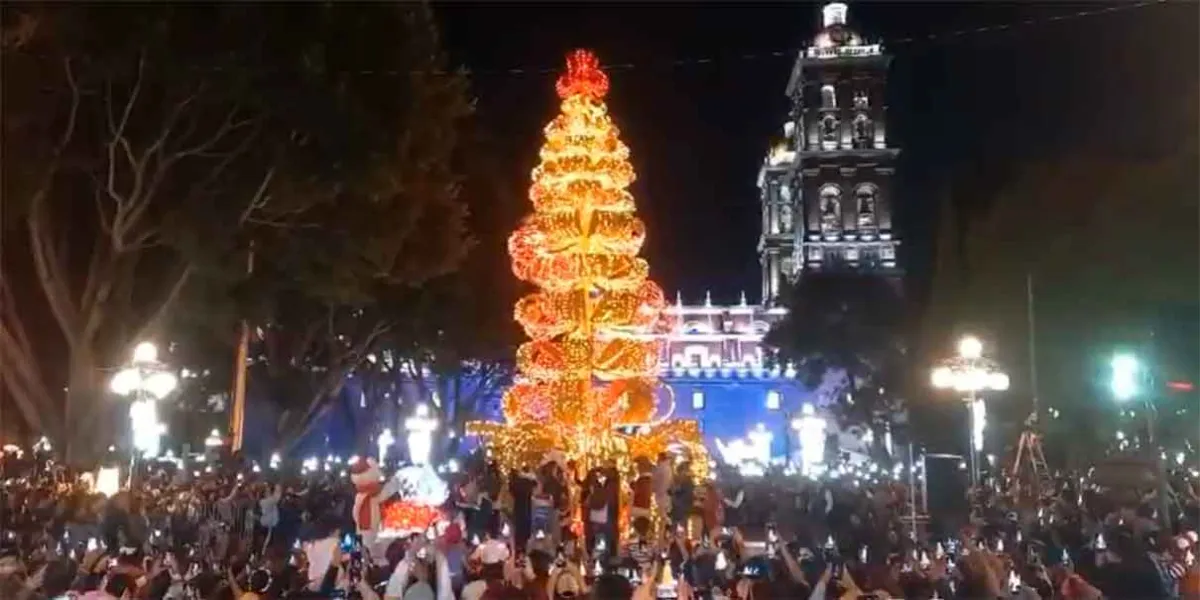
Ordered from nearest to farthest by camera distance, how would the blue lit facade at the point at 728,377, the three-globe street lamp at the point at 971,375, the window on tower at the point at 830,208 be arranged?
1. the three-globe street lamp at the point at 971,375
2. the window on tower at the point at 830,208
3. the blue lit facade at the point at 728,377

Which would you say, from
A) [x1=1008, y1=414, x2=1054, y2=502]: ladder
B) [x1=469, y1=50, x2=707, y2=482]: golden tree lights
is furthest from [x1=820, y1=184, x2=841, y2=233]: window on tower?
[x1=469, y1=50, x2=707, y2=482]: golden tree lights

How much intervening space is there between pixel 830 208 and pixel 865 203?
2120mm

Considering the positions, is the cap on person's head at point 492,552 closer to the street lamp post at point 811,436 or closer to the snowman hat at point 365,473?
the snowman hat at point 365,473

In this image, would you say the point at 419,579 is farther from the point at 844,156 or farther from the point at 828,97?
the point at 828,97

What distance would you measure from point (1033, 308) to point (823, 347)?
18262 mm

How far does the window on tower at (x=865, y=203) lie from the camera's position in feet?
225

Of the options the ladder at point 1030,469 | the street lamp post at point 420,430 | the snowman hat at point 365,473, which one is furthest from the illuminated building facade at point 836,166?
the snowman hat at point 365,473

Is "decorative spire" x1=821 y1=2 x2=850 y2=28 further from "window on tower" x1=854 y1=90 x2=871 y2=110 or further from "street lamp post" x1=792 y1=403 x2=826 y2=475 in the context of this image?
"street lamp post" x1=792 y1=403 x2=826 y2=475

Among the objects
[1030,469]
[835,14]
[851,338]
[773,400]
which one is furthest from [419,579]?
[773,400]

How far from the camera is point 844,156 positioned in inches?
2682

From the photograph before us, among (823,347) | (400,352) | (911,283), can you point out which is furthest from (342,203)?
(911,283)

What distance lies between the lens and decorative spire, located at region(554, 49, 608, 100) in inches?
814

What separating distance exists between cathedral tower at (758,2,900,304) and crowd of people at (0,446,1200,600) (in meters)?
46.6

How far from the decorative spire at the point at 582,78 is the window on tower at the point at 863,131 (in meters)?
49.6
